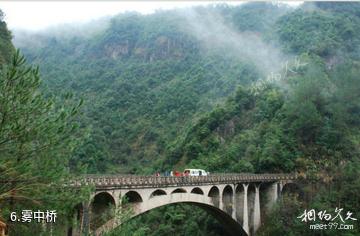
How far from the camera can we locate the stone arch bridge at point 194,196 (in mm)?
18406

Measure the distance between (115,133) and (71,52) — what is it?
2749 inches

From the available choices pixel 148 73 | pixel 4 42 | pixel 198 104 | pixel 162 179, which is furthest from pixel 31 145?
pixel 148 73

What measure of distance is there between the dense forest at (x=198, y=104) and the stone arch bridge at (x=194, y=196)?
1875 mm

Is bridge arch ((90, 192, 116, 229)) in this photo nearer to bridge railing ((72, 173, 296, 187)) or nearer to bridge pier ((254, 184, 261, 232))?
bridge railing ((72, 173, 296, 187))

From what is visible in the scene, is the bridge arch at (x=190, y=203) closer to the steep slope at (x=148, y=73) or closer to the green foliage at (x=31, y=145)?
the green foliage at (x=31, y=145)

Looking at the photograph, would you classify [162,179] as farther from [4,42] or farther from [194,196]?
[4,42]

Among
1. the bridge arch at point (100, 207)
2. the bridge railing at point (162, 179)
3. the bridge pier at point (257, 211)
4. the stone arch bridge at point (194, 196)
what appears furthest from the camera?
the bridge pier at point (257, 211)

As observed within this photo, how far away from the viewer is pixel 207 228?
141ft

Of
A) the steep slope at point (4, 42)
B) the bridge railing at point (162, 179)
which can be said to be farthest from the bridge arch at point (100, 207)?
the steep slope at point (4, 42)

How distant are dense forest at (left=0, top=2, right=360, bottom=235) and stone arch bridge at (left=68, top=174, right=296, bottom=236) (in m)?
1.88

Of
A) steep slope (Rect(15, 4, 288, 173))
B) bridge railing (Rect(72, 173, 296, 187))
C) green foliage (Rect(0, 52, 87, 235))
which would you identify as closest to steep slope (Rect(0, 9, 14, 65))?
bridge railing (Rect(72, 173, 296, 187))

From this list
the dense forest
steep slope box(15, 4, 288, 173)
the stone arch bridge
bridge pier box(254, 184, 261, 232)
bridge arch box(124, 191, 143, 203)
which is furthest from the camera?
steep slope box(15, 4, 288, 173)

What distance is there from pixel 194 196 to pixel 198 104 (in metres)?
68.5

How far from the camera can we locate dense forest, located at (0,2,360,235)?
413 inches
